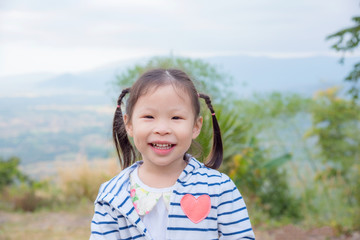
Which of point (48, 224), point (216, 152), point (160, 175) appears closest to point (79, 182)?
point (48, 224)

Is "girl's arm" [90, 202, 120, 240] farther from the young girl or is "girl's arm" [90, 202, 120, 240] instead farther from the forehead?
the forehead

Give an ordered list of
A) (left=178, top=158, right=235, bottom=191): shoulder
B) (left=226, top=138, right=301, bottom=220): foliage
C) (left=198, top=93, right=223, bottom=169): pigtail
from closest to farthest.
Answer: (left=178, top=158, right=235, bottom=191): shoulder, (left=198, top=93, right=223, bottom=169): pigtail, (left=226, top=138, right=301, bottom=220): foliage

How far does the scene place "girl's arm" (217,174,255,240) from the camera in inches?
71.4

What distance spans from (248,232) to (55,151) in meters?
11.1

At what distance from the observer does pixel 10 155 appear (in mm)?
8938

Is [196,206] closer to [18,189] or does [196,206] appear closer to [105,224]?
[105,224]

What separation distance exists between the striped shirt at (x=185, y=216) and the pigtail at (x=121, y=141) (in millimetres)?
405

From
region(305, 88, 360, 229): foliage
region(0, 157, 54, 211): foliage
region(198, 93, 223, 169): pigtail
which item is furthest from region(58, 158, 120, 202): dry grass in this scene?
region(198, 93, 223, 169): pigtail

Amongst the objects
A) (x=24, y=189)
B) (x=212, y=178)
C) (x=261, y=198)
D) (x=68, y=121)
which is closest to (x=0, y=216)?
(x=24, y=189)

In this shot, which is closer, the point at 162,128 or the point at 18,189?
the point at 162,128

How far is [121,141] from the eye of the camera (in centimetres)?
230

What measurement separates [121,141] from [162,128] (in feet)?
1.90

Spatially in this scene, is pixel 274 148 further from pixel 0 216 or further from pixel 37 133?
pixel 37 133

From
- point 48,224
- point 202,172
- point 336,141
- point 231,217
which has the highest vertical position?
point 336,141
